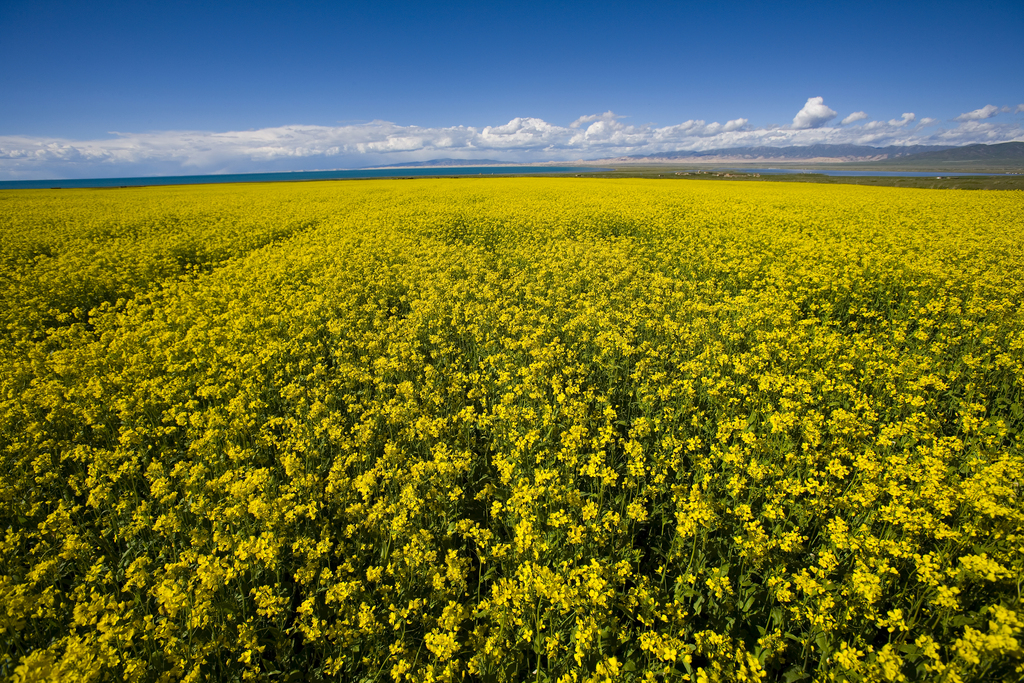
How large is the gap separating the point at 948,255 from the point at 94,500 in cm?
1698

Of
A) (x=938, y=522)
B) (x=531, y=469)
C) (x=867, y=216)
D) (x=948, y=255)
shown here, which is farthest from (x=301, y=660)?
(x=867, y=216)

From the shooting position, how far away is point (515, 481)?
4117 millimetres

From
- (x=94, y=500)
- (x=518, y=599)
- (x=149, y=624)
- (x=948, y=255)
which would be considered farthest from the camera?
(x=948, y=255)

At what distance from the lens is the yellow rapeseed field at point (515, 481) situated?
272cm

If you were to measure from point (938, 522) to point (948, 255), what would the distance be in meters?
11.7

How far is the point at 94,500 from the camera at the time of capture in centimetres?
359

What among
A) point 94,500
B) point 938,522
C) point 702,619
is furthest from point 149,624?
point 938,522

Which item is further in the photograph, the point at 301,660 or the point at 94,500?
the point at 94,500

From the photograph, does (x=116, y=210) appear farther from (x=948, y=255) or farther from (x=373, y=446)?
(x=948, y=255)

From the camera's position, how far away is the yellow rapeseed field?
8.93 feet

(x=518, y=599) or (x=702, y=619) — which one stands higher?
(x=518, y=599)

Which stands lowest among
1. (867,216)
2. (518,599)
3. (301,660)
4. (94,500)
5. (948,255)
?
(301,660)

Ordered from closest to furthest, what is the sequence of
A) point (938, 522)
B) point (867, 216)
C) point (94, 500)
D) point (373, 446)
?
point (938, 522)
point (94, 500)
point (373, 446)
point (867, 216)

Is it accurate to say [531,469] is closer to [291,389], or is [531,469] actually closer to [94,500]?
[291,389]
